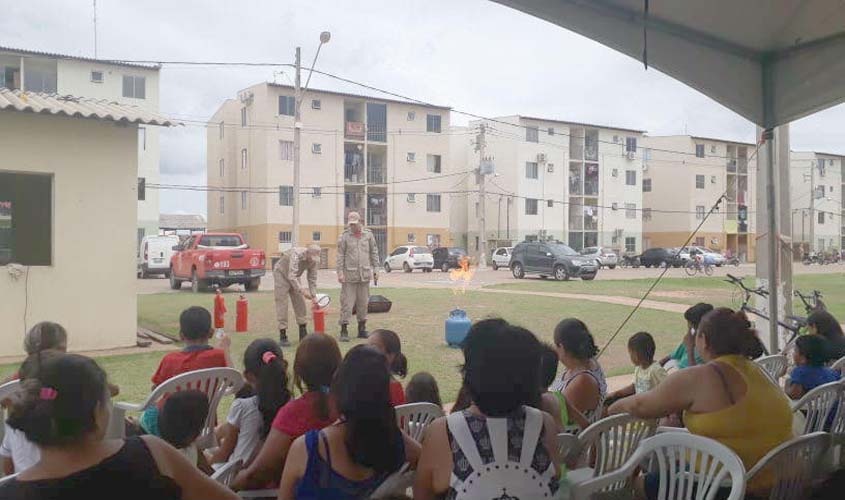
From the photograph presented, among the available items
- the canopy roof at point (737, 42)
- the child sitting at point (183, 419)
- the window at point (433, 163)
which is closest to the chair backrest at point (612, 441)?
the child sitting at point (183, 419)

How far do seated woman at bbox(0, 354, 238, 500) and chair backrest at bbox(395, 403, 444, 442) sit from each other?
1.32 metres

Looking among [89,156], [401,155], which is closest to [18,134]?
[89,156]

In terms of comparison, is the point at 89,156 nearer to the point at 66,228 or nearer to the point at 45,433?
the point at 66,228

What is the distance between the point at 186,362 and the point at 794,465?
3.15 metres

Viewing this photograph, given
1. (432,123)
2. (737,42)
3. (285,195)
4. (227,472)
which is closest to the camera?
(227,472)

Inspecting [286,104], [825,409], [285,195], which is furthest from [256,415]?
[286,104]

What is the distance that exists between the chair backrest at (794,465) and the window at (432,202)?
44.6 metres

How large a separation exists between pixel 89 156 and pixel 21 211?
111 cm

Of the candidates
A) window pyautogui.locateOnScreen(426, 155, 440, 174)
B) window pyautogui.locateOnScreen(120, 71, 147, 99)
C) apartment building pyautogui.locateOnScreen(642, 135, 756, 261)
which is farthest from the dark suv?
apartment building pyautogui.locateOnScreen(642, 135, 756, 261)

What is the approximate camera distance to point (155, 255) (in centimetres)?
2972

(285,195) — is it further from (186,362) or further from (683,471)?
(683,471)

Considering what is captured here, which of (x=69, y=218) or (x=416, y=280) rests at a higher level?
(x=69, y=218)

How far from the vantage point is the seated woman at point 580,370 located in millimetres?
3482

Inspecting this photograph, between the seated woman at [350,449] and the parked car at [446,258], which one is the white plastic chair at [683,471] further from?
the parked car at [446,258]
